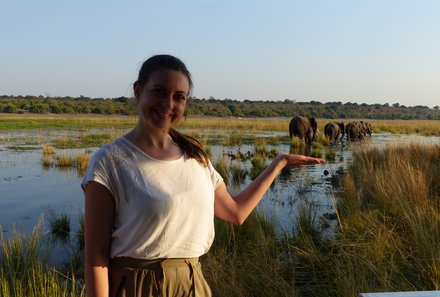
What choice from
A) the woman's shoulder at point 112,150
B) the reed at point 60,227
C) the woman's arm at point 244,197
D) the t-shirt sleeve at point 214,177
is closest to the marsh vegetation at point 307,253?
the reed at point 60,227

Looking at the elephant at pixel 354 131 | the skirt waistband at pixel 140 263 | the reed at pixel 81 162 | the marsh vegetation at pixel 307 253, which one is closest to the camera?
the skirt waistband at pixel 140 263

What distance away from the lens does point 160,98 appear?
198 cm

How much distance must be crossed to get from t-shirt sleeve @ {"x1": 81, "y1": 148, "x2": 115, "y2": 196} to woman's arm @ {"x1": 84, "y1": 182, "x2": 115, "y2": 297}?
0.02 meters

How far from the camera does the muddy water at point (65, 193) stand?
7.95 meters

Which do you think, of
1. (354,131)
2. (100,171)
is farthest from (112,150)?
(354,131)

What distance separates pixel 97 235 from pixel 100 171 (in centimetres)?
25

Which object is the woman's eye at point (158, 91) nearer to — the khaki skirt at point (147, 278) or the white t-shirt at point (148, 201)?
the white t-shirt at point (148, 201)

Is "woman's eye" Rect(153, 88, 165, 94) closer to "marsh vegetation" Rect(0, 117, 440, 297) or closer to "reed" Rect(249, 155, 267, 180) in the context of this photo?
"marsh vegetation" Rect(0, 117, 440, 297)

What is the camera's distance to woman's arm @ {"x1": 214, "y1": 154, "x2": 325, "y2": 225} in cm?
241

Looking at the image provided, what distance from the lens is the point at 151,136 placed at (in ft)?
6.56

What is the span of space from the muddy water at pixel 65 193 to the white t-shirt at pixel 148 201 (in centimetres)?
422

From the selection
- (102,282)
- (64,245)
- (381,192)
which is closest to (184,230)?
(102,282)

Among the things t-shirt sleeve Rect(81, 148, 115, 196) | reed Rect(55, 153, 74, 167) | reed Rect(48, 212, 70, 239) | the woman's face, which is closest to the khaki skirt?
t-shirt sleeve Rect(81, 148, 115, 196)

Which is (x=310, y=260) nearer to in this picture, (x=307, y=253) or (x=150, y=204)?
(x=307, y=253)
